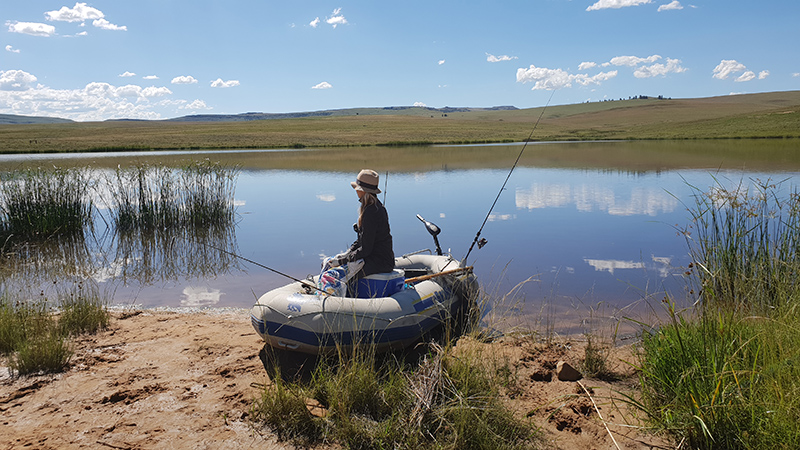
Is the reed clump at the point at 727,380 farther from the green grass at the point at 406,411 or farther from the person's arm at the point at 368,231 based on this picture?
the person's arm at the point at 368,231

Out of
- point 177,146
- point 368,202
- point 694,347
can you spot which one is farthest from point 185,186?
point 177,146

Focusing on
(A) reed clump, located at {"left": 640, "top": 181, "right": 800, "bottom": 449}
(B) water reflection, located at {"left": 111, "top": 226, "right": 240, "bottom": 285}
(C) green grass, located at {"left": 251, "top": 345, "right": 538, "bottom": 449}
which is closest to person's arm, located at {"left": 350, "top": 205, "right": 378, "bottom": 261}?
(C) green grass, located at {"left": 251, "top": 345, "right": 538, "bottom": 449}

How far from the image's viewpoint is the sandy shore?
332 centimetres

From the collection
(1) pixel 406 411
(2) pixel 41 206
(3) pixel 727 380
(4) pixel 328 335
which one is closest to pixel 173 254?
(2) pixel 41 206

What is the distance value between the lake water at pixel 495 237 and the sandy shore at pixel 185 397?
4.18 feet

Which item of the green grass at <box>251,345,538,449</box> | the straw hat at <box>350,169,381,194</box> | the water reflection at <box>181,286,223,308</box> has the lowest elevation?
the water reflection at <box>181,286,223,308</box>

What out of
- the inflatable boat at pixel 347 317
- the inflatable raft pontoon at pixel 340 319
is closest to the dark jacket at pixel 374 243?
the inflatable boat at pixel 347 317

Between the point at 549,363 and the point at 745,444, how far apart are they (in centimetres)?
182

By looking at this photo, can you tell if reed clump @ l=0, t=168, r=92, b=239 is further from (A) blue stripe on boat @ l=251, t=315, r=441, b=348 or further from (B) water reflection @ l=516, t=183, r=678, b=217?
(B) water reflection @ l=516, t=183, r=678, b=217

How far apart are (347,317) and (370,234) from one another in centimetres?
86

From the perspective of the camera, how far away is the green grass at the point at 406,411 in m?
3.12

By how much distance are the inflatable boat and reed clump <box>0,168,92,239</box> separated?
7394mm

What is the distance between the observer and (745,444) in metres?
2.63

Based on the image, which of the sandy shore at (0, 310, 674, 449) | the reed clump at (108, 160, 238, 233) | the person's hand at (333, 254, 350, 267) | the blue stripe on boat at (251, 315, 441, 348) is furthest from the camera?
the reed clump at (108, 160, 238, 233)
